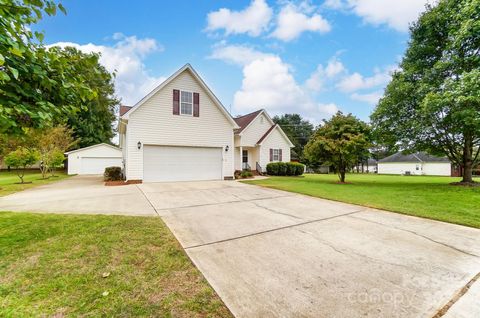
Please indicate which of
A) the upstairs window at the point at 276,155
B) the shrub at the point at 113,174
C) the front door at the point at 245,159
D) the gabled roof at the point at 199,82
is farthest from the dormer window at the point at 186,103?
the upstairs window at the point at 276,155

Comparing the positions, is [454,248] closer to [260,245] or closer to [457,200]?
[260,245]

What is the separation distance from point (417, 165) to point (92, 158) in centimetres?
4967

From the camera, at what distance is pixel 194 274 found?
2.62 metres

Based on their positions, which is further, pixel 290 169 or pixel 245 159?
pixel 245 159

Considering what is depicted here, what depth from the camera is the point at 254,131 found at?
20.9 m

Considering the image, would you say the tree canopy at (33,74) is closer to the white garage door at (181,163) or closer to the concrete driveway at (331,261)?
the concrete driveway at (331,261)

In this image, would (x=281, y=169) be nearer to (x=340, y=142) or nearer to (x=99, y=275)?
(x=340, y=142)

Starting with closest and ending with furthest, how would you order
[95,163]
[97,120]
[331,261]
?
1. [331,261]
2. [95,163]
3. [97,120]

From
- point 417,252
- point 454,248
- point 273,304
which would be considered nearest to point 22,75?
point 273,304

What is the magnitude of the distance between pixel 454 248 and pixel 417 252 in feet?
2.57

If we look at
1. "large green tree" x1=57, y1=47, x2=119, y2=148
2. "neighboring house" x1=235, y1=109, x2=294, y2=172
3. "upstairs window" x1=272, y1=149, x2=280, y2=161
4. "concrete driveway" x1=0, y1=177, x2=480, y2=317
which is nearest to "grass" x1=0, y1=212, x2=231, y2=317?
"concrete driveway" x1=0, y1=177, x2=480, y2=317

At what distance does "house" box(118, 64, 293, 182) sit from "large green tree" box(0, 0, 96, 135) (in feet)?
32.3

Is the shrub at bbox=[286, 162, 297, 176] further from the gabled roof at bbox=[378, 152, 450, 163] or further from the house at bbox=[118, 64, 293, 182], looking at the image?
the gabled roof at bbox=[378, 152, 450, 163]

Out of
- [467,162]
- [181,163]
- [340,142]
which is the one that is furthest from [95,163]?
[467,162]
